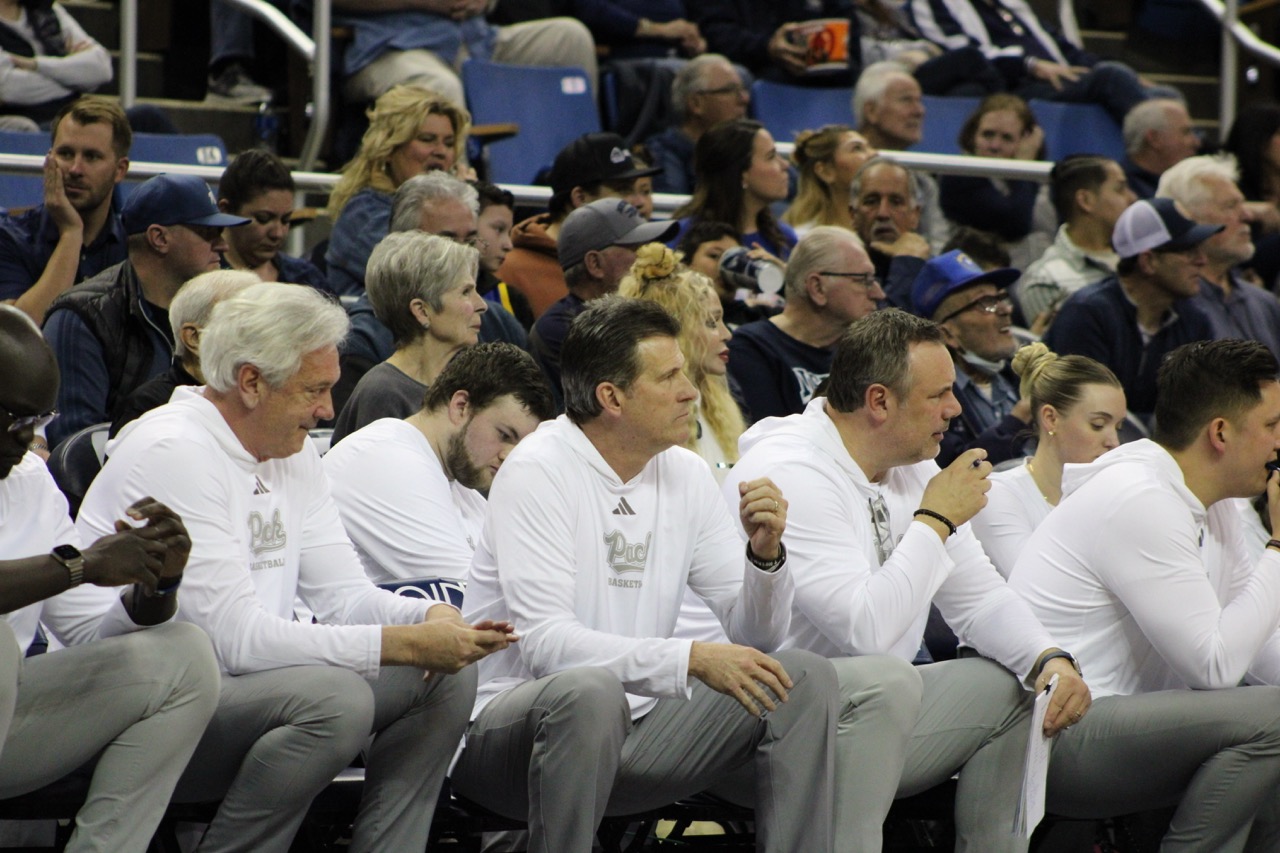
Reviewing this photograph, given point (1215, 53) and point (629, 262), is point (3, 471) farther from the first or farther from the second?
point (1215, 53)

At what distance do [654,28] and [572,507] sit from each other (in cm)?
525

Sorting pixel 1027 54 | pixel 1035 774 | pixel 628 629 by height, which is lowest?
pixel 1035 774

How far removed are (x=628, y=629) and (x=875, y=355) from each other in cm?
83

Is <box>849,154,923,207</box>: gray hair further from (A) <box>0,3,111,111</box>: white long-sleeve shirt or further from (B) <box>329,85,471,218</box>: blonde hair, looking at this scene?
(A) <box>0,3,111,111</box>: white long-sleeve shirt

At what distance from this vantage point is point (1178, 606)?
12.3 ft

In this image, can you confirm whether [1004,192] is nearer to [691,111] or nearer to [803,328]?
[691,111]

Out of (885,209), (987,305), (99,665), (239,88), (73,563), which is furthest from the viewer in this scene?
(239,88)

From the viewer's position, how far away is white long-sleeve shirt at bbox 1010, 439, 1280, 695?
378 cm

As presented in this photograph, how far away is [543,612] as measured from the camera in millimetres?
3436

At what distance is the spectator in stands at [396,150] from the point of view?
5.94 metres

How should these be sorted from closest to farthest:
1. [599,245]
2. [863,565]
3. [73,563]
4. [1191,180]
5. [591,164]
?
[73,563] → [863,565] → [599,245] → [591,164] → [1191,180]

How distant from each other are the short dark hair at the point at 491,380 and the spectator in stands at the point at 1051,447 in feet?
4.30

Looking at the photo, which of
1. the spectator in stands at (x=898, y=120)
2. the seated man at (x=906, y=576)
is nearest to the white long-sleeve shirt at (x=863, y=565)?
the seated man at (x=906, y=576)

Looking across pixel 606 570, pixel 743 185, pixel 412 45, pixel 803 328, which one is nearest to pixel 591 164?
pixel 743 185
